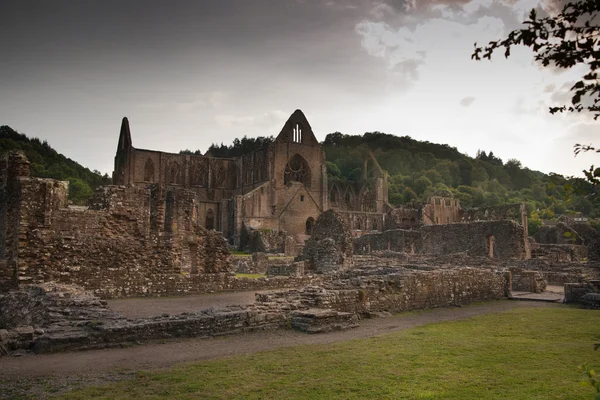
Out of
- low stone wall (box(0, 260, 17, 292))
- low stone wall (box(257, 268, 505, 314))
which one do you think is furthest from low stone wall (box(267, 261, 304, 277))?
low stone wall (box(0, 260, 17, 292))

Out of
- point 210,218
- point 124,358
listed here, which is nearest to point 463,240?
point 124,358

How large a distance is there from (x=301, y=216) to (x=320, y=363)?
53.2m

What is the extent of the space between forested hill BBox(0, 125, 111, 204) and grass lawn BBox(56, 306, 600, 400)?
Result: 59.0 metres

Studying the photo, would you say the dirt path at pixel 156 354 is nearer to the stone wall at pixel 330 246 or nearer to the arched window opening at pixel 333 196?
the stone wall at pixel 330 246

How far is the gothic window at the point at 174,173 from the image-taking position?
67.8m

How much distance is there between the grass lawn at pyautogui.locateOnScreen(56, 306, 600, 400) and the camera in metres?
5.61

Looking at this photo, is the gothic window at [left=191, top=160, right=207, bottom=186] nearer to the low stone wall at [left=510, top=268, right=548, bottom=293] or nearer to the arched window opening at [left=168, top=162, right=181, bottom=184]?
the arched window opening at [left=168, top=162, right=181, bottom=184]

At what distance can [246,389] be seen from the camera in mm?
5750

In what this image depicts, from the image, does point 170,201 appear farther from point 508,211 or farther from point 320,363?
point 508,211

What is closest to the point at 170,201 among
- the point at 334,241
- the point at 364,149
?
the point at 334,241

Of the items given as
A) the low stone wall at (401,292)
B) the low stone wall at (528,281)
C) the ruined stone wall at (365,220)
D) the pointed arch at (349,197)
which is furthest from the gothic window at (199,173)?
the low stone wall at (401,292)

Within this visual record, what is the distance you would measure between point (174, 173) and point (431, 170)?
74217 mm

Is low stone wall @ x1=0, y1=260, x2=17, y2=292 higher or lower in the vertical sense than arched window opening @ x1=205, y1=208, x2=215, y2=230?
lower

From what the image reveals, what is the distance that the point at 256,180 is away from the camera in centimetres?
6906
